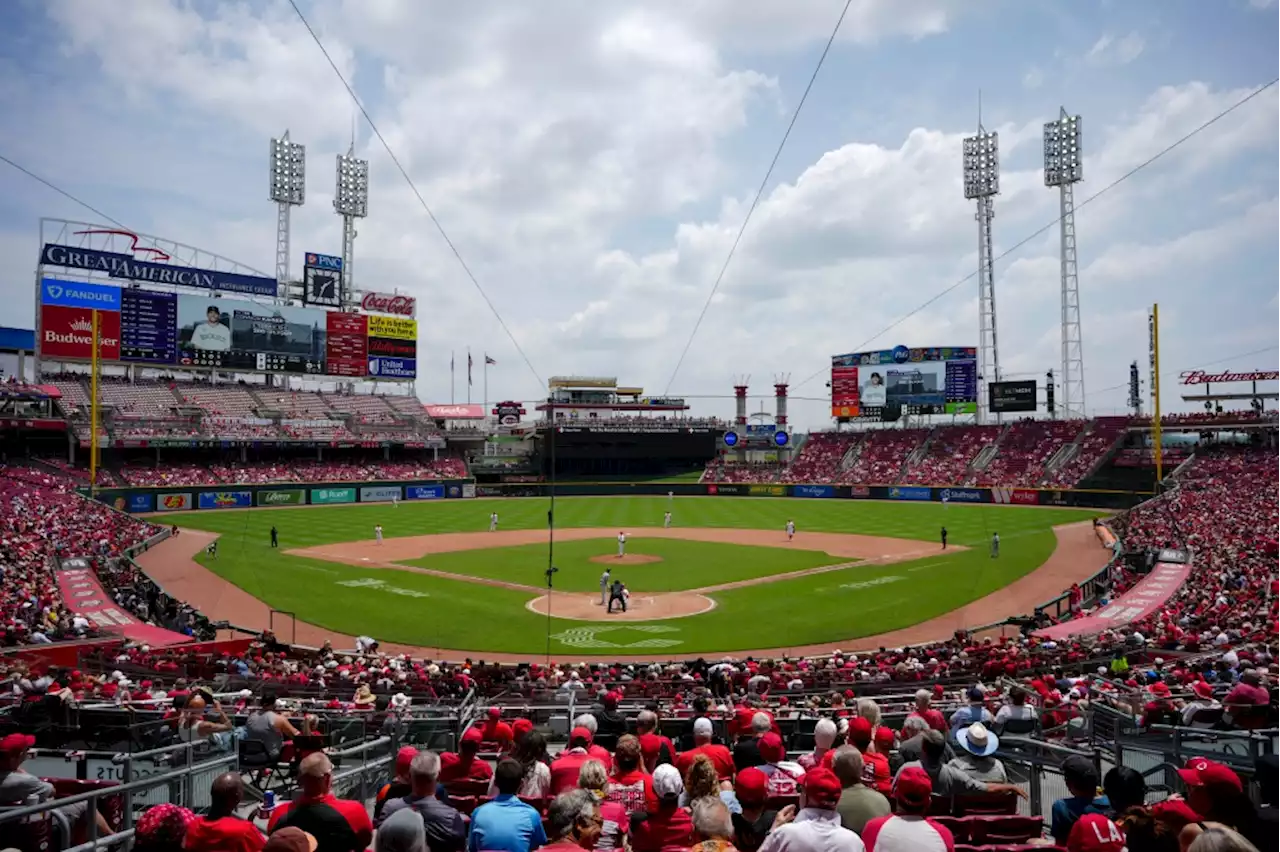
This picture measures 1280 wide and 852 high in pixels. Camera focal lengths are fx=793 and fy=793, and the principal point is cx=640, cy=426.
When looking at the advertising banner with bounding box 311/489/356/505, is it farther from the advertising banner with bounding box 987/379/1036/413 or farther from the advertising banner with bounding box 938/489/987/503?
the advertising banner with bounding box 987/379/1036/413

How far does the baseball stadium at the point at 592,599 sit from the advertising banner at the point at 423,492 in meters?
0.26

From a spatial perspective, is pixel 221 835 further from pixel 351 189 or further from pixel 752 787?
pixel 351 189

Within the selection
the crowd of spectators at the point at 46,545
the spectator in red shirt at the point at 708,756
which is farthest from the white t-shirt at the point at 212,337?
the spectator in red shirt at the point at 708,756

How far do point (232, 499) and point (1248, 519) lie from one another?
205 feet

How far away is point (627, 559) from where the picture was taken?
37.7m

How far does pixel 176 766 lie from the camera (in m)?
7.88

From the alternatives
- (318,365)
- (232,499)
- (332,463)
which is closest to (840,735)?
(232,499)

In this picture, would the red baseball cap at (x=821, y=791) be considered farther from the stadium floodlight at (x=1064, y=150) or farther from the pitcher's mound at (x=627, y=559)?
the stadium floodlight at (x=1064, y=150)

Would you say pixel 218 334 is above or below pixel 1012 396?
above

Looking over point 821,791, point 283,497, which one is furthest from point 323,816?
point 283,497

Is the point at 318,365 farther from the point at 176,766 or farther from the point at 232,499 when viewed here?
the point at 176,766

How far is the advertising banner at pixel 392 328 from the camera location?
261 feet

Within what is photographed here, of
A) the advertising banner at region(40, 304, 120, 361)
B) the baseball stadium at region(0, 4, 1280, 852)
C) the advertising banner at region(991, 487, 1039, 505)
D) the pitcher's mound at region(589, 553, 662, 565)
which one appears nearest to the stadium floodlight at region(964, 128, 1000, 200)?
the baseball stadium at region(0, 4, 1280, 852)

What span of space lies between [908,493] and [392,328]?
Result: 52.3 meters
